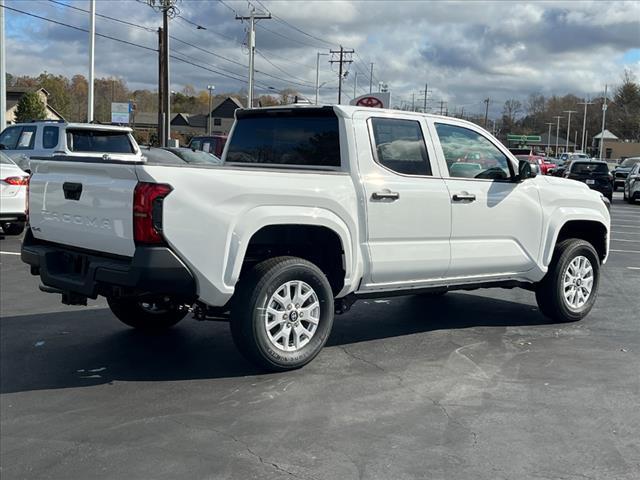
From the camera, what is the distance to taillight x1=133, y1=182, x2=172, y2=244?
4469mm

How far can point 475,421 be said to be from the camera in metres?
4.35

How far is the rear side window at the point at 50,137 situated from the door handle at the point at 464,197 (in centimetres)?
1072

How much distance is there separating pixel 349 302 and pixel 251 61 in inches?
1740

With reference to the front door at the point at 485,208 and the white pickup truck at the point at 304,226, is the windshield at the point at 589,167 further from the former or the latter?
the front door at the point at 485,208

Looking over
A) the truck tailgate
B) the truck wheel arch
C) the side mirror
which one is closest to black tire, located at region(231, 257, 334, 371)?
the truck wheel arch

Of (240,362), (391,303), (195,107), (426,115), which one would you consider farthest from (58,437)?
(195,107)

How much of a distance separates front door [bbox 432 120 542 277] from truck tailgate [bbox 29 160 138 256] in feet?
9.12

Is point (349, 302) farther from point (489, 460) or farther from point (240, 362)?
point (489, 460)

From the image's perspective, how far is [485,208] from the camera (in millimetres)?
6254

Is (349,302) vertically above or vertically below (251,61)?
below

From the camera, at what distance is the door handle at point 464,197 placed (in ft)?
19.7

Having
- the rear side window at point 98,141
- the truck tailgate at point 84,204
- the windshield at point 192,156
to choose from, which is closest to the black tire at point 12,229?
the rear side window at point 98,141

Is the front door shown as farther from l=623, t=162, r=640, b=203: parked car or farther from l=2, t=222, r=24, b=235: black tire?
l=623, t=162, r=640, b=203: parked car

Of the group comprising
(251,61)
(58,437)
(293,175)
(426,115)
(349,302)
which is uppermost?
(251,61)
